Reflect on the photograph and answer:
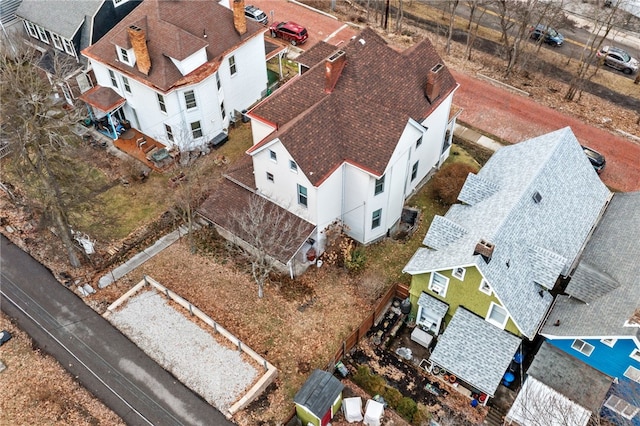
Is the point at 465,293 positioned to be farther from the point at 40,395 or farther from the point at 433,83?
the point at 40,395

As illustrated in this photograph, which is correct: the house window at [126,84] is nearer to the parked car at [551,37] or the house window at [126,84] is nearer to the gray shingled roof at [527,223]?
the gray shingled roof at [527,223]

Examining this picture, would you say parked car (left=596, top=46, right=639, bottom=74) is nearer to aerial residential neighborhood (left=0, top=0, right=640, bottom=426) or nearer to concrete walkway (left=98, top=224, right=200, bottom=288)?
aerial residential neighborhood (left=0, top=0, right=640, bottom=426)

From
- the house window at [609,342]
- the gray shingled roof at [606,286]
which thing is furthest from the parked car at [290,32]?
the house window at [609,342]

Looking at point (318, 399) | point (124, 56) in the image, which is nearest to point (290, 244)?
point (318, 399)

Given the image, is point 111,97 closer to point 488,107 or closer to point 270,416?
point 270,416

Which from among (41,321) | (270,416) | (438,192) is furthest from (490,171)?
(41,321)

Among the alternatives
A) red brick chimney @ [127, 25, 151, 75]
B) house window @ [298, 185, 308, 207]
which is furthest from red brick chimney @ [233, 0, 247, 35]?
house window @ [298, 185, 308, 207]
